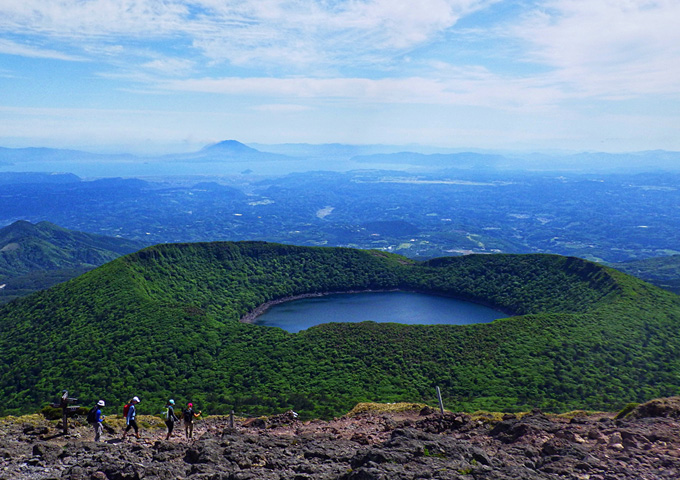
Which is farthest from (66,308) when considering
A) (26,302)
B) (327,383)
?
(327,383)

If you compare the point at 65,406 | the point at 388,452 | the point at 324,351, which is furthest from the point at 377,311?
the point at 388,452

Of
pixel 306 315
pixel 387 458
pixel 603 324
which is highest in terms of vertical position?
pixel 387 458

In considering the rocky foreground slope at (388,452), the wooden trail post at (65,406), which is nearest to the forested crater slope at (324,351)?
the rocky foreground slope at (388,452)

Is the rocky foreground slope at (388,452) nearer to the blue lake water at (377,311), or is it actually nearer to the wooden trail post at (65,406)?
the wooden trail post at (65,406)

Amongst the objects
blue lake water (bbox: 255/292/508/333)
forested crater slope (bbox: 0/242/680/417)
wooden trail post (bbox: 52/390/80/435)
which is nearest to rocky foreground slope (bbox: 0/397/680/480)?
wooden trail post (bbox: 52/390/80/435)

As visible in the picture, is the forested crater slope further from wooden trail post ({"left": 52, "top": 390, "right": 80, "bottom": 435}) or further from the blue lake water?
wooden trail post ({"left": 52, "top": 390, "right": 80, "bottom": 435})

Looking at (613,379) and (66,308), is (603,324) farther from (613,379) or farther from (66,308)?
(66,308)

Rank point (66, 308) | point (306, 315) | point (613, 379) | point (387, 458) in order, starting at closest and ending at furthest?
point (387, 458) → point (613, 379) → point (66, 308) → point (306, 315)
